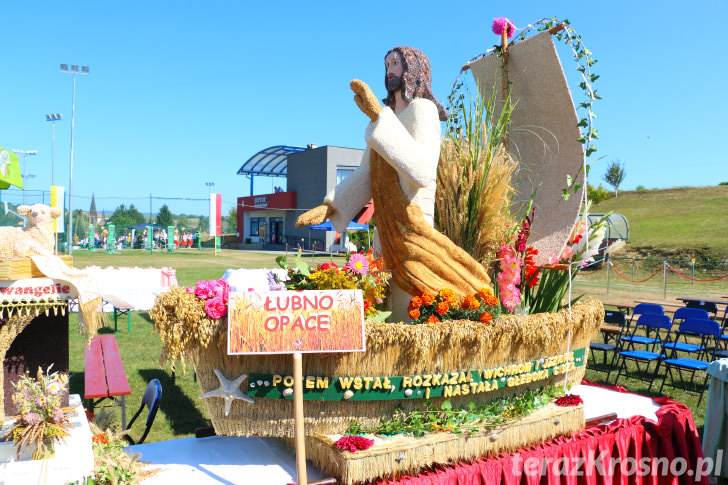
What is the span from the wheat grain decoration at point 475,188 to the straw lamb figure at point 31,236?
7.52 feet

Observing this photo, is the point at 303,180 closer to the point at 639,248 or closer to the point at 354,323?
the point at 639,248

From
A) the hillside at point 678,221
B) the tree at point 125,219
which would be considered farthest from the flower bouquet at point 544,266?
the tree at point 125,219

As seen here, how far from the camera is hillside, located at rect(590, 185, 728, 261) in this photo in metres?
21.2

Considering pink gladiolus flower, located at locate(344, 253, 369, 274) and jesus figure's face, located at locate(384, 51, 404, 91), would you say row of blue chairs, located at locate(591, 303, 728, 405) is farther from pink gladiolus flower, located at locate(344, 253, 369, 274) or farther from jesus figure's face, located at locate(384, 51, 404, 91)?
jesus figure's face, located at locate(384, 51, 404, 91)

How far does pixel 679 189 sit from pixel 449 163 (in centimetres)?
3732

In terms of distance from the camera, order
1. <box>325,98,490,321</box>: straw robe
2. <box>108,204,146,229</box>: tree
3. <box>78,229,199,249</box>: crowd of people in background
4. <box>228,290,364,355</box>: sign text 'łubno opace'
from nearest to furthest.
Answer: <box>228,290,364,355</box>: sign text 'łubno opace' → <box>325,98,490,321</box>: straw robe → <box>78,229,199,249</box>: crowd of people in background → <box>108,204,146,229</box>: tree

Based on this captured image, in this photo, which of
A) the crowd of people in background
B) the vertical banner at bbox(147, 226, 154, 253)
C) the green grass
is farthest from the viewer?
the crowd of people in background

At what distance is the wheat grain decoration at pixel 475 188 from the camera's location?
3.26m

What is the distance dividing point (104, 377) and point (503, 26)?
4.31 metres

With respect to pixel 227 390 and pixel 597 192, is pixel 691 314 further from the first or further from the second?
pixel 227 390

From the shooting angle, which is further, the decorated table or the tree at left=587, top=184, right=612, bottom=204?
the tree at left=587, top=184, right=612, bottom=204

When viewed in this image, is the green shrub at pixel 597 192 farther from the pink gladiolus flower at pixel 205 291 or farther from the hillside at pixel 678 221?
the hillside at pixel 678 221

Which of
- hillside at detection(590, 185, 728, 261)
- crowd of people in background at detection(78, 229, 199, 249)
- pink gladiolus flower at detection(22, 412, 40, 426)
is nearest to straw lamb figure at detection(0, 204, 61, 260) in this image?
pink gladiolus flower at detection(22, 412, 40, 426)

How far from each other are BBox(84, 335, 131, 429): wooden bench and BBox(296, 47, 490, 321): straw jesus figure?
7.08 feet
